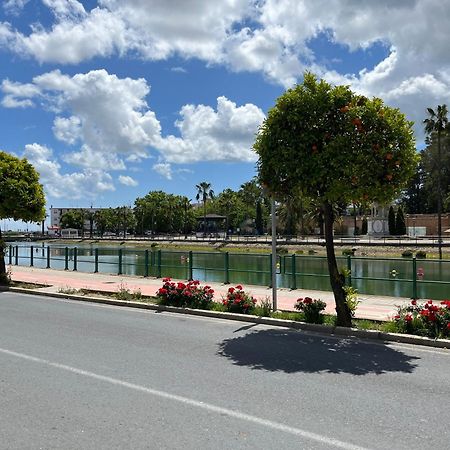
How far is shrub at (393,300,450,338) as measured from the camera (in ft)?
29.4

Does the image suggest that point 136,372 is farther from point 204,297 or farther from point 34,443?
point 204,297

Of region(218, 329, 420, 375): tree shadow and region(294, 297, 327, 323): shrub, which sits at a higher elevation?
region(294, 297, 327, 323): shrub

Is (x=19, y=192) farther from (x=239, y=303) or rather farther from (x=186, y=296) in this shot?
(x=239, y=303)

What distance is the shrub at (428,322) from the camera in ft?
29.4

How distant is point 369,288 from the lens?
2244cm

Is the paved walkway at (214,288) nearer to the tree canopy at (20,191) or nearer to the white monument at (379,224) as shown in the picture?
the tree canopy at (20,191)

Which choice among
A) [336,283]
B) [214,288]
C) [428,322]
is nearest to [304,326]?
[336,283]

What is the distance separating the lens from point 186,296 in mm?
12852

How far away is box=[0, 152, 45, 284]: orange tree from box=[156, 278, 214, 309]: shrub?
7.31 metres

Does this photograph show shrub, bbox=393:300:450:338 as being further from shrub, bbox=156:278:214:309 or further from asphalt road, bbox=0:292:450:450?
shrub, bbox=156:278:214:309

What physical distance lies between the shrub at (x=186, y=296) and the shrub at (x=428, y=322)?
4.75 metres

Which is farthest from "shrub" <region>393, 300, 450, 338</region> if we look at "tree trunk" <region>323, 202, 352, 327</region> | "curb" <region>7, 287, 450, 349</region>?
"tree trunk" <region>323, 202, 352, 327</region>

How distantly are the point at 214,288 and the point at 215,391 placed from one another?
1101 cm

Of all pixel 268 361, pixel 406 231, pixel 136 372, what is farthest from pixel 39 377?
pixel 406 231
